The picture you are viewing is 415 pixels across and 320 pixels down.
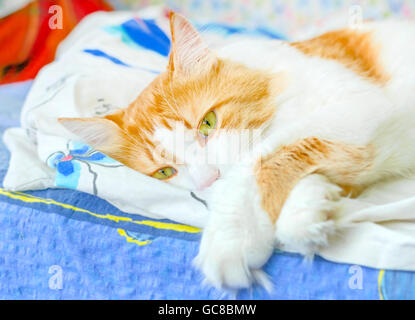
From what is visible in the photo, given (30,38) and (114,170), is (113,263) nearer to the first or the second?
(114,170)

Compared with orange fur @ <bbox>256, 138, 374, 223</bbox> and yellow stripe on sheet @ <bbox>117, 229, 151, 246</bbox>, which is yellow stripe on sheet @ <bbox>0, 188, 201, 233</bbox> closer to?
yellow stripe on sheet @ <bbox>117, 229, 151, 246</bbox>

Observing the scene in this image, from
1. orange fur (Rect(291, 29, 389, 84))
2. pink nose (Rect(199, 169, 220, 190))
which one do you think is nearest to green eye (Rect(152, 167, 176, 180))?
pink nose (Rect(199, 169, 220, 190))

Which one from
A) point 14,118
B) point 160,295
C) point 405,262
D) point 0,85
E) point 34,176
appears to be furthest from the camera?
point 0,85

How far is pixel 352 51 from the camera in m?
1.14

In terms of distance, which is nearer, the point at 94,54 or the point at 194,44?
the point at 194,44

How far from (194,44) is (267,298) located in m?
0.63

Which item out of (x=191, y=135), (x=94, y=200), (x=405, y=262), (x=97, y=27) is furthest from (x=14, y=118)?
(x=405, y=262)

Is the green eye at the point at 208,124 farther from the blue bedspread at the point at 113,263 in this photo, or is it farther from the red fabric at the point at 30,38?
the red fabric at the point at 30,38

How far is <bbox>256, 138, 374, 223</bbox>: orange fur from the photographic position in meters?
0.82

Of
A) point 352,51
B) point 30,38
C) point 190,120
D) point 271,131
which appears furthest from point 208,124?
point 30,38

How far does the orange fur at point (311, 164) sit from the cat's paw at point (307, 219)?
0.04 meters

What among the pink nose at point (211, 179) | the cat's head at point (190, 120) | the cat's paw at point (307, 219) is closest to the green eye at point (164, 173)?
the cat's head at point (190, 120)

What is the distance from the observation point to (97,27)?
1950 mm

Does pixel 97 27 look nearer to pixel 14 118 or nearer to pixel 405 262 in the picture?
pixel 14 118
